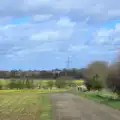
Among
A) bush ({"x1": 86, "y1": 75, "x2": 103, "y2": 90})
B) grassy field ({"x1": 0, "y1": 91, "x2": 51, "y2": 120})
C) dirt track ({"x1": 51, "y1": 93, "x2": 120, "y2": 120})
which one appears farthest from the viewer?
bush ({"x1": 86, "y1": 75, "x2": 103, "y2": 90})

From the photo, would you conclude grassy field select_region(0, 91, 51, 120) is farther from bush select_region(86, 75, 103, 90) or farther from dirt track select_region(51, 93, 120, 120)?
bush select_region(86, 75, 103, 90)

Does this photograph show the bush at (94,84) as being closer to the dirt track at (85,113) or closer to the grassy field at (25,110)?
the grassy field at (25,110)

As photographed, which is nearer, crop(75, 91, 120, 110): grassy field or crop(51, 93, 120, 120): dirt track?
crop(51, 93, 120, 120): dirt track

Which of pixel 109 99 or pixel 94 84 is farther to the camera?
pixel 94 84

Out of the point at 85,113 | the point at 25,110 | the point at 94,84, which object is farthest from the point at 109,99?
the point at 94,84

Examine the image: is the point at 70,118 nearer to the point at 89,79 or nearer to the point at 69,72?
the point at 89,79

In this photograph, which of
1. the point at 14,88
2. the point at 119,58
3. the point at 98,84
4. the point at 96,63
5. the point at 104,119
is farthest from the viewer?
the point at 14,88

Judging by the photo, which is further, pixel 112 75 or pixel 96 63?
pixel 96 63

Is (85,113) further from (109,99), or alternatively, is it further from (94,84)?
(94,84)

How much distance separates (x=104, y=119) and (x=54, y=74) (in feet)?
551

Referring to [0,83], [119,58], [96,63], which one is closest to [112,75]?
[119,58]

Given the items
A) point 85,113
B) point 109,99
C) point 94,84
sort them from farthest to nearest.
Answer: point 94,84, point 109,99, point 85,113

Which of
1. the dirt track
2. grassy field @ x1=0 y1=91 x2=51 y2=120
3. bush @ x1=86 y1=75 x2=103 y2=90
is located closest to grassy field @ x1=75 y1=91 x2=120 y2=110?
the dirt track

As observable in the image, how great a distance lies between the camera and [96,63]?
126 m
